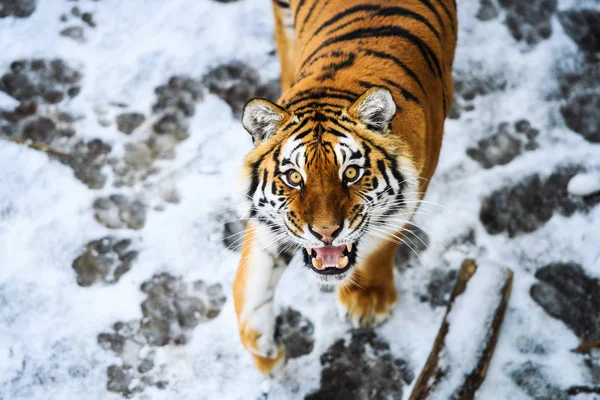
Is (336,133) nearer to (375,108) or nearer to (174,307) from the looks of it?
(375,108)

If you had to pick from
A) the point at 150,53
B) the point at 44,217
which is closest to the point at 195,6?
the point at 150,53

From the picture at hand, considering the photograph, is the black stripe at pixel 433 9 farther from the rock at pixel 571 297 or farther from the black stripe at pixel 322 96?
the rock at pixel 571 297

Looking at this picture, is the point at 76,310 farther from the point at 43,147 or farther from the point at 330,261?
the point at 330,261

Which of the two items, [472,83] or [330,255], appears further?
[472,83]

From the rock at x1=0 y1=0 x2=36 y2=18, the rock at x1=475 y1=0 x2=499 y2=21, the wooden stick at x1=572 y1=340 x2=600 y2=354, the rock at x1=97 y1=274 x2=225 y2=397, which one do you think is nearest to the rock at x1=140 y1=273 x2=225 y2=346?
the rock at x1=97 y1=274 x2=225 y2=397

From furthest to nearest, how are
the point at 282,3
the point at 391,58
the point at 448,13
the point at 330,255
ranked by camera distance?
1. the point at 282,3
2. the point at 448,13
3. the point at 391,58
4. the point at 330,255

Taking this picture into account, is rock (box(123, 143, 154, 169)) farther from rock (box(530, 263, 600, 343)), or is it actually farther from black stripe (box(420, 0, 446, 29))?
rock (box(530, 263, 600, 343))

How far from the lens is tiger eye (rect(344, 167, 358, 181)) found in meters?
1.10

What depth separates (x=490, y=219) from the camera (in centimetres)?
170

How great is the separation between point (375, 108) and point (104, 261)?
3.12 ft

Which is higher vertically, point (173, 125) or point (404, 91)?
point (404, 91)

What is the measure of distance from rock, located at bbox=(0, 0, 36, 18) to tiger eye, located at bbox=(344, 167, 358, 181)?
1.59 metres

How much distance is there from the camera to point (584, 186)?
5.57ft

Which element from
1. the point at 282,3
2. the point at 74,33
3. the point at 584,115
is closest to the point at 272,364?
the point at 282,3
